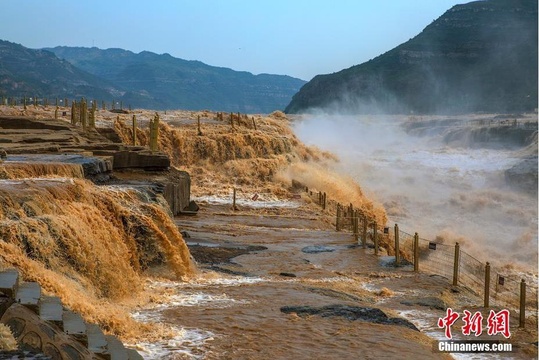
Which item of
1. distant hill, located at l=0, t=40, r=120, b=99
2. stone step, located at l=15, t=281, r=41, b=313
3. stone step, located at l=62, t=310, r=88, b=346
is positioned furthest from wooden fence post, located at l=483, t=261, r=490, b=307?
distant hill, located at l=0, t=40, r=120, b=99

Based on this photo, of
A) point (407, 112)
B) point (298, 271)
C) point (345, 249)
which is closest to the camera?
point (298, 271)

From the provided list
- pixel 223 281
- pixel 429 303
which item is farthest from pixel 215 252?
pixel 429 303

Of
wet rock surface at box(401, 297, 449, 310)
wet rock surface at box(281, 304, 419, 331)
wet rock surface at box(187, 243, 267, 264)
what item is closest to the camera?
wet rock surface at box(281, 304, 419, 331)

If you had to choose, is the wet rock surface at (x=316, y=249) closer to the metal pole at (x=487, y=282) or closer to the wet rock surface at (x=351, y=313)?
the metal pole at (x=487, y=282)

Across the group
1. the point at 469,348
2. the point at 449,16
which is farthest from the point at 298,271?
the point at 449,16

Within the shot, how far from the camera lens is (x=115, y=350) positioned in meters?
6.43

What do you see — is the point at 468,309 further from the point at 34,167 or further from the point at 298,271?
the point at 34,167

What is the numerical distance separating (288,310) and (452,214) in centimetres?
3429

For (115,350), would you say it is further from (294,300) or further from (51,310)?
(294,300)

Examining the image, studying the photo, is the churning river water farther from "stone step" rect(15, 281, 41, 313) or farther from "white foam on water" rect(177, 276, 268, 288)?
"stone step" rect(15, 281, 41, 313)

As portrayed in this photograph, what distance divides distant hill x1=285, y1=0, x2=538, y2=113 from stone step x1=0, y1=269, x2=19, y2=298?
11436cm

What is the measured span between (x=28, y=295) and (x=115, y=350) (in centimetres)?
92

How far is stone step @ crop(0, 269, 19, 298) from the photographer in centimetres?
603

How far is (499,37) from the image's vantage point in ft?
482
